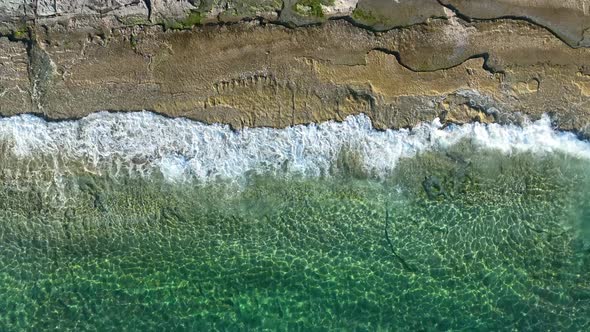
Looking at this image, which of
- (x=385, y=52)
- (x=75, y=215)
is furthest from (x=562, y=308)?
(x=75, y=215)

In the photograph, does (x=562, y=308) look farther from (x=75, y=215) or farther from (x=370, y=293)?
(x=75, y=215)

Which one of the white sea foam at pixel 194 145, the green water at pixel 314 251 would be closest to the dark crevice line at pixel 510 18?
the white sea foam at pixel 194 145

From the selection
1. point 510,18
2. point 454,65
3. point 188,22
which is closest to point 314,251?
point 454,65

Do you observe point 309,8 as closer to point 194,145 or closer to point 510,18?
point 194,145

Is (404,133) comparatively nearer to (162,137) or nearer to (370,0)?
(370,0)

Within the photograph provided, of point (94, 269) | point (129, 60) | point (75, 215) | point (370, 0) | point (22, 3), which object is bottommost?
point (94, 269)

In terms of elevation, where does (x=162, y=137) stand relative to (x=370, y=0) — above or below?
below
